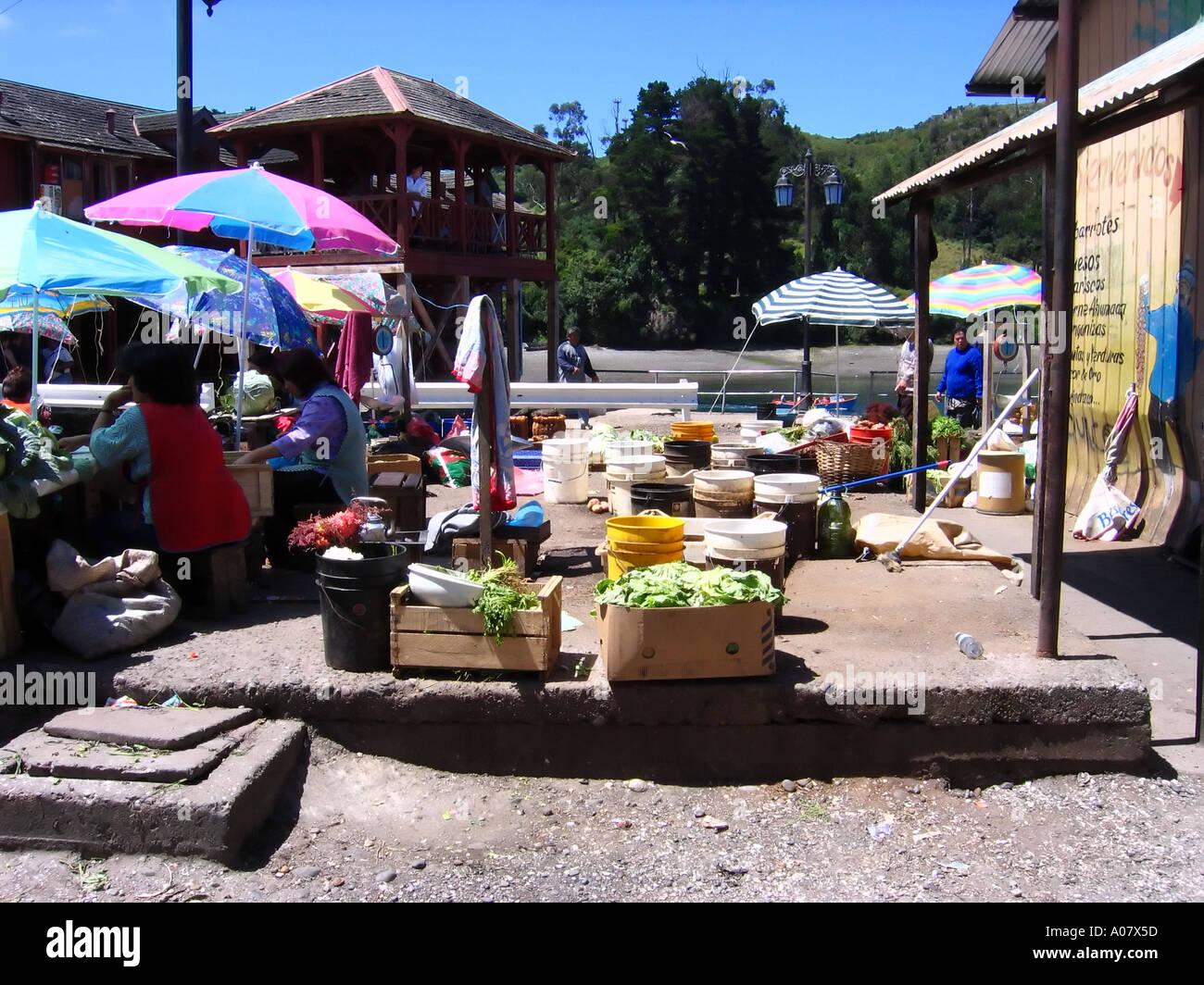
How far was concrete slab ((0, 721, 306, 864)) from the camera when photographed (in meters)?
3.96

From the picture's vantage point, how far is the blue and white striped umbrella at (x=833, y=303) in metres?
14.5

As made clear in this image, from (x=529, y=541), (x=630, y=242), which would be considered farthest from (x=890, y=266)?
(x=529, y=541)

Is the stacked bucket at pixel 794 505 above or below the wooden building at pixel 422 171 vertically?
below


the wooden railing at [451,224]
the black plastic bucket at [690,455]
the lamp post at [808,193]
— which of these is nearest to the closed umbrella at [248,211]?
the black plastic bucket at [690,455]

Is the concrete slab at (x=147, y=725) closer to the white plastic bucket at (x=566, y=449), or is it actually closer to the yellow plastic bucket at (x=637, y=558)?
the yellow plastic bucket at (x=637, y=558)

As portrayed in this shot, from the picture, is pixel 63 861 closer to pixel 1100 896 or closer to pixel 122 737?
pixel 122 737

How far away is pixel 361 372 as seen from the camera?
11492mm

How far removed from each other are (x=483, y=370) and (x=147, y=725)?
2375 mm

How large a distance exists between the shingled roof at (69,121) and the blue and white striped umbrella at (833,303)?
1576 centimetres

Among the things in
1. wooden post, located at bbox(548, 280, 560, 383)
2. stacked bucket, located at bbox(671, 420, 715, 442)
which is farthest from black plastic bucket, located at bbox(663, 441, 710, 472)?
wooden post, located at bbox(548, 280, 560, 383)

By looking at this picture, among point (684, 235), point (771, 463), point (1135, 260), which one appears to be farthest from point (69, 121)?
point (684, 235)

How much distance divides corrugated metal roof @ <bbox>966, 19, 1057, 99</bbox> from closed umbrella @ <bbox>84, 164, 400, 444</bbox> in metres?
7.15

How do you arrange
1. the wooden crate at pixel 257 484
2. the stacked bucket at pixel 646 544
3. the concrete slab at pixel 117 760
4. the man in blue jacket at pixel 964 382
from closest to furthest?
the concrete slab at pixel 117 760, the stacked bucket at pixel 646 544, the wooden crate at pixel 257 484, the man in blue jacket at pixel 964 382

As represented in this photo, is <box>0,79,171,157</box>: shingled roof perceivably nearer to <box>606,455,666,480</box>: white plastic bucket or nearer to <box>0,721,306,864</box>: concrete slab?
<box>606,455,666,480</box>: white plastic bucket
